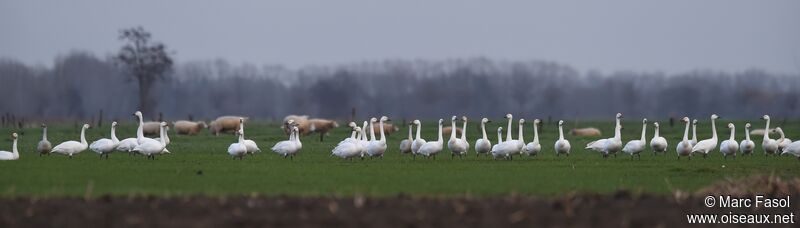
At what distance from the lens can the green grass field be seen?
22141 mm

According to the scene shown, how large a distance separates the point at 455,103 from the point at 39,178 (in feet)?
451

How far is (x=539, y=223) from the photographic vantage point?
16828 millimetres

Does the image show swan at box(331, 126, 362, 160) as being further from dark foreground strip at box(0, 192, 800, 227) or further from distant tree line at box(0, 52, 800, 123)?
distant tree line at box(0, 52, 800, 123)

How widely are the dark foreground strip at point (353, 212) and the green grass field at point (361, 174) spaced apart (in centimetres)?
181

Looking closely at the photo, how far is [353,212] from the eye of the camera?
1761 cm

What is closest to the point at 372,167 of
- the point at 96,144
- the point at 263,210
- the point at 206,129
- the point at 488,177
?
the point at 488,177

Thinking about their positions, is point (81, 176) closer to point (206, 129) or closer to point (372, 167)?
point (372, 167)

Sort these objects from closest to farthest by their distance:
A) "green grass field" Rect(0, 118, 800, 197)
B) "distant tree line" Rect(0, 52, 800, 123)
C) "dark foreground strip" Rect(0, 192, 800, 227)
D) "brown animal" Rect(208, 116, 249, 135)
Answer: "dark foreground strip" Rect(0, 192, 800, 227) → "green grass field" Rect(0, 118, 800, 197) → "brown animal" Rect(208, 116, 249, 135) → "distant tree line" Rect(0, 52, 800, 123)

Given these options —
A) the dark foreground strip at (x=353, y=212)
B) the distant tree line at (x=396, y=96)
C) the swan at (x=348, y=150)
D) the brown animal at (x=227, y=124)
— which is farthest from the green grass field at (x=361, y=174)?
the distant tree line at (x=396, y=96)

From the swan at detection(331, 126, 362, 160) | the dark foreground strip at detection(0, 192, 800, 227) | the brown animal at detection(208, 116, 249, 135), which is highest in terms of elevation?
the brown animal at detection(208, 116, 249, 135)

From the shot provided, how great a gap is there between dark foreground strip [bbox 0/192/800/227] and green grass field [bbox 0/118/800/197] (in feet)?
5.95

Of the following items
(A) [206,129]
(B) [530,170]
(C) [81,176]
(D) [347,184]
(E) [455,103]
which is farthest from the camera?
(E) [455,103]

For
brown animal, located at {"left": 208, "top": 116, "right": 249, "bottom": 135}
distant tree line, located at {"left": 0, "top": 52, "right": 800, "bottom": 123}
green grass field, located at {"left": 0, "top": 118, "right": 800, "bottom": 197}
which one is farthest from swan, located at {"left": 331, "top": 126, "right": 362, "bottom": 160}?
distant tree line, located at {"left": 0, "top": 52, "right": 800, "bottom": 123}

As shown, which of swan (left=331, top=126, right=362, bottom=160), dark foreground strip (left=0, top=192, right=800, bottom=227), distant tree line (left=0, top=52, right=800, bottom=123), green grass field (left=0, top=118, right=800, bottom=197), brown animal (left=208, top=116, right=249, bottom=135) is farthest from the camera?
distant tree line (left=0, top=52, right=800, bottom=123)
